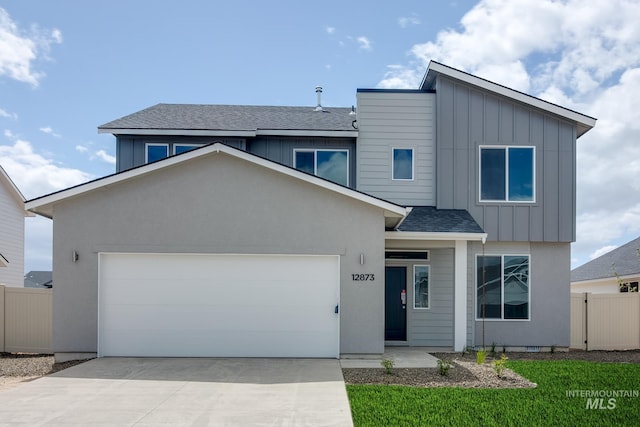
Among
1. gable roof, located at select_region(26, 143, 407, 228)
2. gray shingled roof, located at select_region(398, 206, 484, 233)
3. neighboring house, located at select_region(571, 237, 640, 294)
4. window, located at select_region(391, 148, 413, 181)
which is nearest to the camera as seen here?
gable roof, located at select_region(26, 143, 407, 228)

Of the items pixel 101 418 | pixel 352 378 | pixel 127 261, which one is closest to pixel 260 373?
pixel 352 378

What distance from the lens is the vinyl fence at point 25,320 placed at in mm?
12430

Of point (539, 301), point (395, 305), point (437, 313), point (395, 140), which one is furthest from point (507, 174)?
point (395, 305)

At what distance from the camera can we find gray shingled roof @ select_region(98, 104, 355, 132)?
13797 millimetres

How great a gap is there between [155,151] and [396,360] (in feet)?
27.2

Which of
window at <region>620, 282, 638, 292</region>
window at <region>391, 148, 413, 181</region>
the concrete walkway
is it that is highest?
window at <region>391, 148, 413, 181</region>

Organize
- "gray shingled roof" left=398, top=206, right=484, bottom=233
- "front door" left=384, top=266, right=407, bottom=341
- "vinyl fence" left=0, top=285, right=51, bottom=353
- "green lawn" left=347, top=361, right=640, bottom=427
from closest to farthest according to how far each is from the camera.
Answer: "green lawn" left=347, top=361, right=640, bottom=427
"gray shingled roof" left=398, top=206, right=484, bottom=233
"vinyl fence" left=0, top=285, right=51, bottom=353
"front door" left=384, top=266, right=407, bottom=341

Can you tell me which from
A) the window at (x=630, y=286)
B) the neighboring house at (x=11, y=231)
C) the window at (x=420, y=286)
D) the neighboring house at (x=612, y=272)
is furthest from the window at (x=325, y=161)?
the window at (x=630, y=286)

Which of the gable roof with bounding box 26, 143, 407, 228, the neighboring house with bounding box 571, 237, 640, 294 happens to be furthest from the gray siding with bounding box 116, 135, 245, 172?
the neighboring house with bounding box 571, 237, 640, 294

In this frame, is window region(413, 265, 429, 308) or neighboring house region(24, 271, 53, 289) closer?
window region(413, 265, 429, 308)

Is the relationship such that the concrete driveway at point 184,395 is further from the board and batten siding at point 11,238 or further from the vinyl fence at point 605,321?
the board and batten siding at point 11,238

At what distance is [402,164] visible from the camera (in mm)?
13445

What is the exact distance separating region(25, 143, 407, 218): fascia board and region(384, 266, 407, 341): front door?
3.05 metres

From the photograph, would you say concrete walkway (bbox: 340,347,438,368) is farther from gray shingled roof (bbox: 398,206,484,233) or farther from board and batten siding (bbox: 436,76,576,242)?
board and batten siding (bbox: 436,76,576,242)
